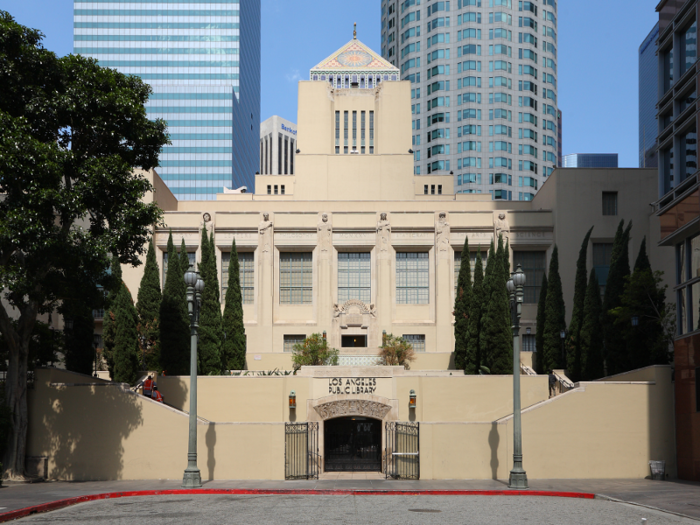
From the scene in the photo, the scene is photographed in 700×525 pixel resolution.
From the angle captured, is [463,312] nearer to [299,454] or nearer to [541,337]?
[541,337]

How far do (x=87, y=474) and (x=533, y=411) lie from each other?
15.5 m

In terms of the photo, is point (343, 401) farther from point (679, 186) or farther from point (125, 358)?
point (679, 186)

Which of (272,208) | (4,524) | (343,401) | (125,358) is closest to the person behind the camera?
(4,524)

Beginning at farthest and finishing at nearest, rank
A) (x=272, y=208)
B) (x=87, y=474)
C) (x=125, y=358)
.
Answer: (x=272, y=208) → (x=125, y=358) → (x=87, y=474)

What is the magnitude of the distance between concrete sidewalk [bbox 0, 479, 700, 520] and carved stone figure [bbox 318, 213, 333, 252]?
23970mm

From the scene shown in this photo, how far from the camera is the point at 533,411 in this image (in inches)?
1051

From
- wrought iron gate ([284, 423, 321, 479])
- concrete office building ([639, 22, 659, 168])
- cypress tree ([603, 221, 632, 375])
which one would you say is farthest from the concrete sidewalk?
concrete office building ([639, 22, 659, 168])

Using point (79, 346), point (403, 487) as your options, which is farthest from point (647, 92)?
point (403, 487)

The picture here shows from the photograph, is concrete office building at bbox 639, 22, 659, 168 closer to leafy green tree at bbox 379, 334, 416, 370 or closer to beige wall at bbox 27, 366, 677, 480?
leafy green tree at bbox 379, 334, 416, 370

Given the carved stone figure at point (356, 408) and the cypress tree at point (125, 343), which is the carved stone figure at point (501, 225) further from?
the cypress tree at point (125, 343)

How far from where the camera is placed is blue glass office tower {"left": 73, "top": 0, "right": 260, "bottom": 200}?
11519cm

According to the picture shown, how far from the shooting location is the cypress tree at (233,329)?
4084 centimetres

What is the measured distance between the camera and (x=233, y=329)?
41.3 metres

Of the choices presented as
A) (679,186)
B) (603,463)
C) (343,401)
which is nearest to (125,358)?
A: (343,401)
